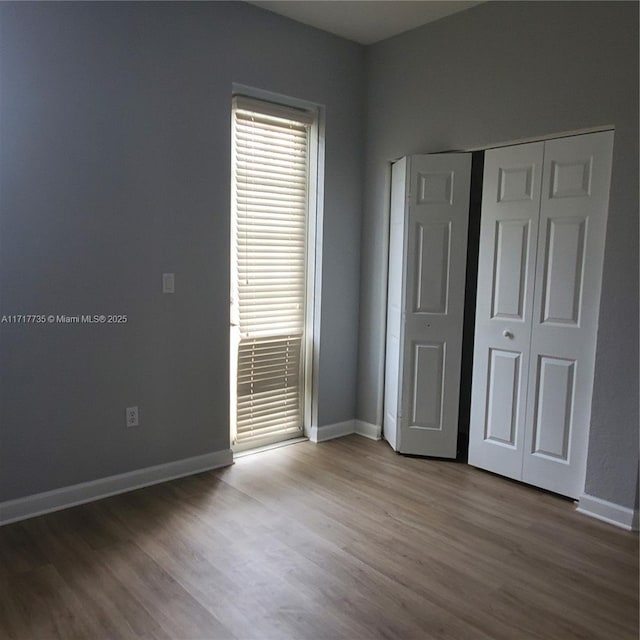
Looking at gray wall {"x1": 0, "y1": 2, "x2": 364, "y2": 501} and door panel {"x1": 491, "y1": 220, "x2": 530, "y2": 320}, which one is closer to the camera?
gray wall {"x1": 0, "y1": 2, "x2": 364, "y2": 501}

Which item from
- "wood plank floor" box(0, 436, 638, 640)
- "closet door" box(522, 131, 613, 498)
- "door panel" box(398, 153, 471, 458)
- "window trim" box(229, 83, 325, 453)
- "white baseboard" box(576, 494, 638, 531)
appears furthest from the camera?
"window trim" box(229, 83, 325, 453)

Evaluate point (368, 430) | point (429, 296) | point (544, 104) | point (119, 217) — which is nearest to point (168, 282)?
point (119, 217)

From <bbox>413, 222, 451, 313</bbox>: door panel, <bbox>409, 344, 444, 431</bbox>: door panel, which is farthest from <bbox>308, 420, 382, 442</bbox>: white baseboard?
<bbox>413, 222, 451, 313</bbox>: door panel

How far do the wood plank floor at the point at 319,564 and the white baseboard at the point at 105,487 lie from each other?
64mm

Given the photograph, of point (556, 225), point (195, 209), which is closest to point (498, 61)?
point (556, 225)

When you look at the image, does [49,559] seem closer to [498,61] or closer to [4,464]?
[4,464]

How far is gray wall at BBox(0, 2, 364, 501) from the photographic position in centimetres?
268

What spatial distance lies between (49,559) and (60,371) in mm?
907

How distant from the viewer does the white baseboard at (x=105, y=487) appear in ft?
9.09

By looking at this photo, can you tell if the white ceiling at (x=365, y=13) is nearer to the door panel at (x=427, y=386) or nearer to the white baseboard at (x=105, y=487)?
the door panel at (x=427, y=386)

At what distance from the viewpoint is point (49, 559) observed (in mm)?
2436

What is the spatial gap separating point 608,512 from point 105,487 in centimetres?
271

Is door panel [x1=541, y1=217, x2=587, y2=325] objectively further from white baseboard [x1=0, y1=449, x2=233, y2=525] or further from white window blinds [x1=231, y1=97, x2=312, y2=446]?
white baseboard [x1=0, y1=449, x2=233, y2=525]

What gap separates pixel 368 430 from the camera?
4.22m
